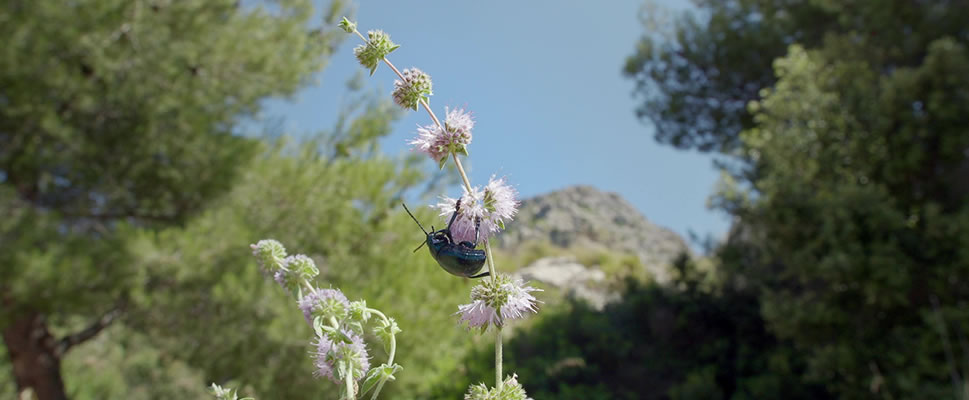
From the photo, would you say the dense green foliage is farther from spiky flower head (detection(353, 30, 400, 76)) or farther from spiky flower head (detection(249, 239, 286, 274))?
spiky flower head (detection(353, 30, 400, 76))

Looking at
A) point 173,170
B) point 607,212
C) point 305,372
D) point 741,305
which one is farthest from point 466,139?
point 607,212

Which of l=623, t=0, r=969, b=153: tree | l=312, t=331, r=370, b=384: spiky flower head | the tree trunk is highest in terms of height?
l=623, t=0, r=969, b=153: tree

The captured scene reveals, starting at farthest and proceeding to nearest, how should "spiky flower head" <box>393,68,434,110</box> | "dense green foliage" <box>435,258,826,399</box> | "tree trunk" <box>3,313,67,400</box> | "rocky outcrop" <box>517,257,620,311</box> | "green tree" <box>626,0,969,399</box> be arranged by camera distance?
"rocky outcrop" <box>517,257,620,311</box> < "dense green foliage" <box>435,258,826,399</box> < "tree trunk" <box>3,313,67,400</box> < "green tree" <box>626,0,969,399</box> < "spiky flower head" <box>393,68,434,110</box>

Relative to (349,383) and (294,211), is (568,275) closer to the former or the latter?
(294,211)

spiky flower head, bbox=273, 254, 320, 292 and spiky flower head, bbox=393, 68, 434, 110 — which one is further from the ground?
spiky flower head, bbox=393, 68, 434, 110

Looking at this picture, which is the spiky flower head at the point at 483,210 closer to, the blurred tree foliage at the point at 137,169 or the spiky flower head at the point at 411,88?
the spiky flower head at the point at 411,88

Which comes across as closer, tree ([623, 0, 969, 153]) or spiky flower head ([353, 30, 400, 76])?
spiky flower head ([353, 30, 400, 76])

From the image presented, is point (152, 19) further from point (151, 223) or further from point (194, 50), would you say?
point (151, 223)

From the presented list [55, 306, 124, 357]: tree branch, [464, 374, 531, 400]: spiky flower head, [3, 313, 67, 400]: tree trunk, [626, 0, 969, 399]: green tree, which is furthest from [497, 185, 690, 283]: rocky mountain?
[464, 374, 531, 400]: spiky flower head
